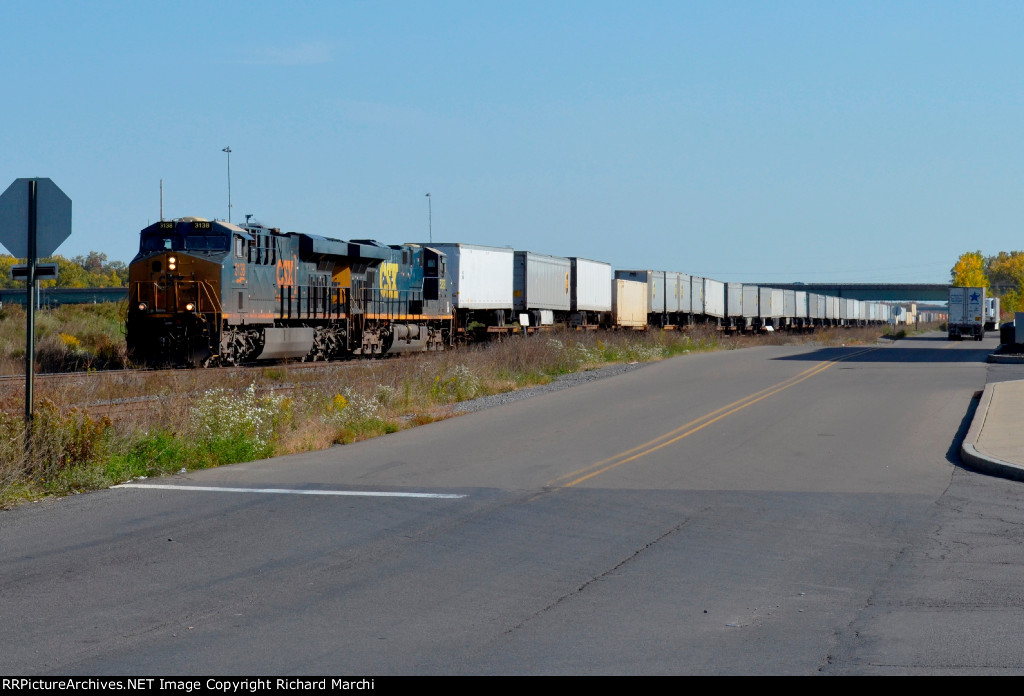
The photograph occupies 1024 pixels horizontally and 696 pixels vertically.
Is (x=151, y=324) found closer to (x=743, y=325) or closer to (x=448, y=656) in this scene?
(x=448, y=656)

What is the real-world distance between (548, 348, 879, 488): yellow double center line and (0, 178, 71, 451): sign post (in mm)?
6269

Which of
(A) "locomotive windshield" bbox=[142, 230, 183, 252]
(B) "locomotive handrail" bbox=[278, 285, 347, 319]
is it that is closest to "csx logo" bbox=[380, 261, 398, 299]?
(B) "locomotive handrail" bbox=[278, 285, 347, 319]

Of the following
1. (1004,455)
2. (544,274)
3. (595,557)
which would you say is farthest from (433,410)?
(544,274)

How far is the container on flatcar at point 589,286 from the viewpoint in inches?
1877

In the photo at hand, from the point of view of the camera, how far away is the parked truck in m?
70.2

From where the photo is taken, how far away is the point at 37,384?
17.5 meters

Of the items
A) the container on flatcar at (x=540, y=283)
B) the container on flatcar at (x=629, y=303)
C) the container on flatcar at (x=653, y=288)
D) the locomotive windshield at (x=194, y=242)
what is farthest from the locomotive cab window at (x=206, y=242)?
the container on flatcar at (x=653, y=288)

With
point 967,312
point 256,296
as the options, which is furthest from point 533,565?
point 967,312

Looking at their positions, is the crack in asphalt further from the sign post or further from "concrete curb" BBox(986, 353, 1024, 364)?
"concrete curb" BBox(986, 353, 1024, 364)

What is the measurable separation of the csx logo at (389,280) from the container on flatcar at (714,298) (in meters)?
32.6

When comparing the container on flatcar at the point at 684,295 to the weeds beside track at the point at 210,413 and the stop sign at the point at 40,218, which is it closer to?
the weeds beside track at the point at 210,413

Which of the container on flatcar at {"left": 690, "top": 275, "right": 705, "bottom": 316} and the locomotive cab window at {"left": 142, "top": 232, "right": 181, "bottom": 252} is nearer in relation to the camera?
the locomotive cab window at {"left": 142, "top": 232, "right": 181, "bottom": 252}

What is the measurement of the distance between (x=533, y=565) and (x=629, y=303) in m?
46.1
